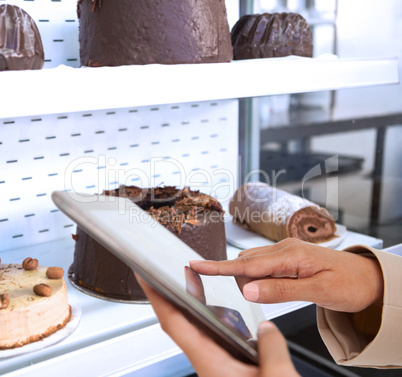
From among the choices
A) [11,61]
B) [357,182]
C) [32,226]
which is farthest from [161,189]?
[357,182]

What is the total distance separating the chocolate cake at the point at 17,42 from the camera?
2.35ft

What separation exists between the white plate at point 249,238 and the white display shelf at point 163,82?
1.42 ft

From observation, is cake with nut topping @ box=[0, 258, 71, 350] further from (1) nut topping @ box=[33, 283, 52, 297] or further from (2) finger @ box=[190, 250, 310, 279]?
(2) finger @ box=[190, 250, 310, 279]

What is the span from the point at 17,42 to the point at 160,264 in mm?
497

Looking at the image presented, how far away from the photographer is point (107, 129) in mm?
1279

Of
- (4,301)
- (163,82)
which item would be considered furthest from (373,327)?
(4,301)

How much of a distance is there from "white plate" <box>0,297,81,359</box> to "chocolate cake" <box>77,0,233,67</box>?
463 millimetres

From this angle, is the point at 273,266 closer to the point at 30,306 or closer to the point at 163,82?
the point at 163,82

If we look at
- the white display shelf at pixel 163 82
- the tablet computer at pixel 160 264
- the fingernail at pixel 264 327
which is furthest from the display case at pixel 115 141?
the fingernail at pixel 264 327

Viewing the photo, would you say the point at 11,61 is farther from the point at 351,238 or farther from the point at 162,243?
the point at 351,238

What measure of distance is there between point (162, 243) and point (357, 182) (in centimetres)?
156

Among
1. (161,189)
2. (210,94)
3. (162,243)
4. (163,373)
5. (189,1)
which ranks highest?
(189,1)

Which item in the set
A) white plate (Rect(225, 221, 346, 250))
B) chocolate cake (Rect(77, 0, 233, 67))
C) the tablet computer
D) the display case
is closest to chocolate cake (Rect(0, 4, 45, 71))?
the display case

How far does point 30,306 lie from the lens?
0.83 m
